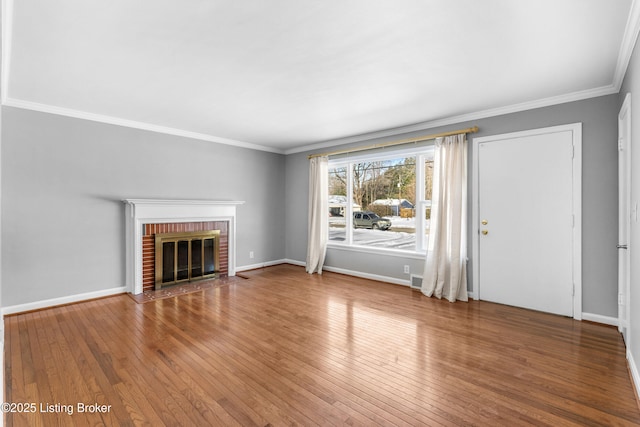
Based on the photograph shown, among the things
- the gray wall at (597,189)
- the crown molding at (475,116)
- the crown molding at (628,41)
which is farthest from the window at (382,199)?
the crown molding at (628,41)

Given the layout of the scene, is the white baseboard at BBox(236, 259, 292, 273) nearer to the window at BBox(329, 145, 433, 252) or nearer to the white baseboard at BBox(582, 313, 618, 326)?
the window at BBox(329, 145, 433, 252)

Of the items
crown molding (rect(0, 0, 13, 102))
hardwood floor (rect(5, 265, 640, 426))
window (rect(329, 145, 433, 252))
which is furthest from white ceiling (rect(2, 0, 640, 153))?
hardwood floor (rect(5, 265, 640, 426))

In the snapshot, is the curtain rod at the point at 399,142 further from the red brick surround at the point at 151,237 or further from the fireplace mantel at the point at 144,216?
the red brick surround at the point at 151,237

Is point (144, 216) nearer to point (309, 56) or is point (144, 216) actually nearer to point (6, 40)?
point (6, 40)

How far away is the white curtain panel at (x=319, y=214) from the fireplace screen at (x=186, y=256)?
69.5 inches

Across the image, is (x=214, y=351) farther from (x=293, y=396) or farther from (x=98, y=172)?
(x=98, y=172)

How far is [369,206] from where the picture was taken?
5.43 m

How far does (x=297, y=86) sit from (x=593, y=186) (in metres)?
3.37

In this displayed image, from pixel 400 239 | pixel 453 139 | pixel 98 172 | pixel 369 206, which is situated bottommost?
pixel 400 239

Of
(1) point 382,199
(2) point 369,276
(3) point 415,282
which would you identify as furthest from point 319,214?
(3) point 415,282

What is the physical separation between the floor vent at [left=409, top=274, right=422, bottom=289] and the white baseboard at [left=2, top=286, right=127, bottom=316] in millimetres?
4278

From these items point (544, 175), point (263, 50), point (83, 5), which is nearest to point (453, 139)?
point (544, 175)

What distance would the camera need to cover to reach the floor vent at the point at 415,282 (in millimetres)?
4550

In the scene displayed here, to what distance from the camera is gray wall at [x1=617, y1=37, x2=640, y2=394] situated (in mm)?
2082
